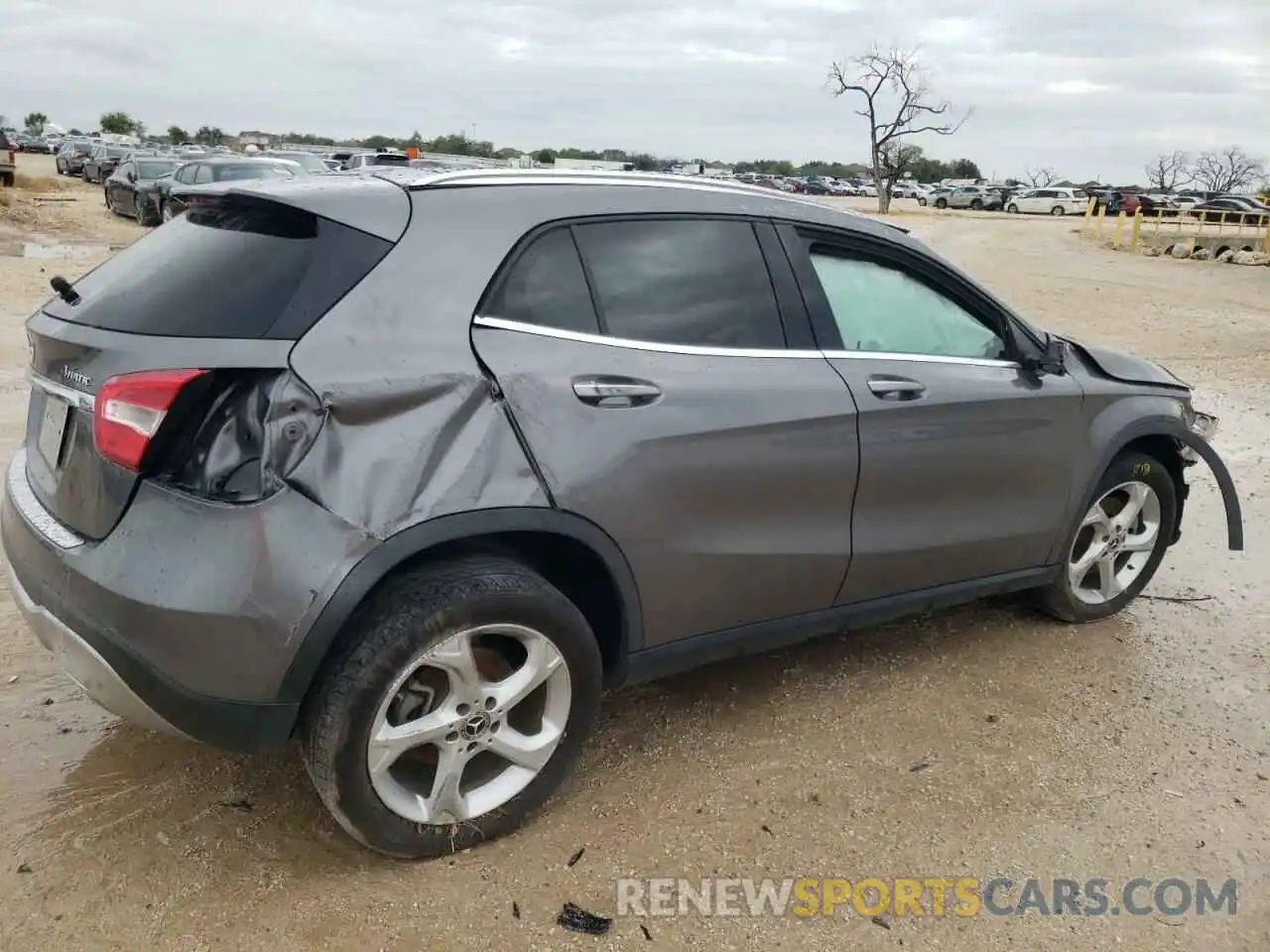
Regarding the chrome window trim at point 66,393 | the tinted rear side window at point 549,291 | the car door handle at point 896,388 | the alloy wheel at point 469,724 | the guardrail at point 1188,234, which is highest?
the guardrail at point 1188,234

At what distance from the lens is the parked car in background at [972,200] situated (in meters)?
58.0

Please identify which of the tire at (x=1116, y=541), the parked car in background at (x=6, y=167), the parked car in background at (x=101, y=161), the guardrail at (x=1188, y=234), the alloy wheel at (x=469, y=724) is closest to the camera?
the alloy wheel at (x=469, y=724)

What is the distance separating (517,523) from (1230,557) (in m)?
4.27

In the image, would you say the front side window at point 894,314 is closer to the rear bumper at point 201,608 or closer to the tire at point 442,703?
the tire at point 442,703

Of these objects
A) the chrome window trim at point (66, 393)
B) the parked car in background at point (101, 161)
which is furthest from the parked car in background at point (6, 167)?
the chrome window trim at point (66, 393)

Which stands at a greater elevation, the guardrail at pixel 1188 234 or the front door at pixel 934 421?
the guardrail at pixel 1188 234

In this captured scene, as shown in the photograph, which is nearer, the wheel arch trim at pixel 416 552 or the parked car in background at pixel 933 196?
the wheel arch trim at pixel 416 552

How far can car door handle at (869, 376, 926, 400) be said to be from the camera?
3.31 meters

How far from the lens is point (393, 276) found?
8.34 feet

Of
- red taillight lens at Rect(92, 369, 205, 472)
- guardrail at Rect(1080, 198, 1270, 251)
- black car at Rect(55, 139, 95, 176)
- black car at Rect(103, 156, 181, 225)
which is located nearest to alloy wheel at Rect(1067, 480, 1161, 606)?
red taillight lens at Rect(92, 369, 205, 472)

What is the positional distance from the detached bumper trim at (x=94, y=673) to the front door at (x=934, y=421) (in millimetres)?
2082

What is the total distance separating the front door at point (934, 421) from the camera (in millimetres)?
3338

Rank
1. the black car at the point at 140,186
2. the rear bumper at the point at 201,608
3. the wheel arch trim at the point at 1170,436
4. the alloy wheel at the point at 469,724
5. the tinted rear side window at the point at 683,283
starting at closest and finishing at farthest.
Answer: the rear bumper at the point at 201,608 < the alloy wheel at the point at 469,724 < the tinted rear side window at the point at 683,283 < the wheel arch trim at the point at 1170,436 < the black car at the point at 140,186

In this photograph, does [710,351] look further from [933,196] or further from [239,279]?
[933,196]
